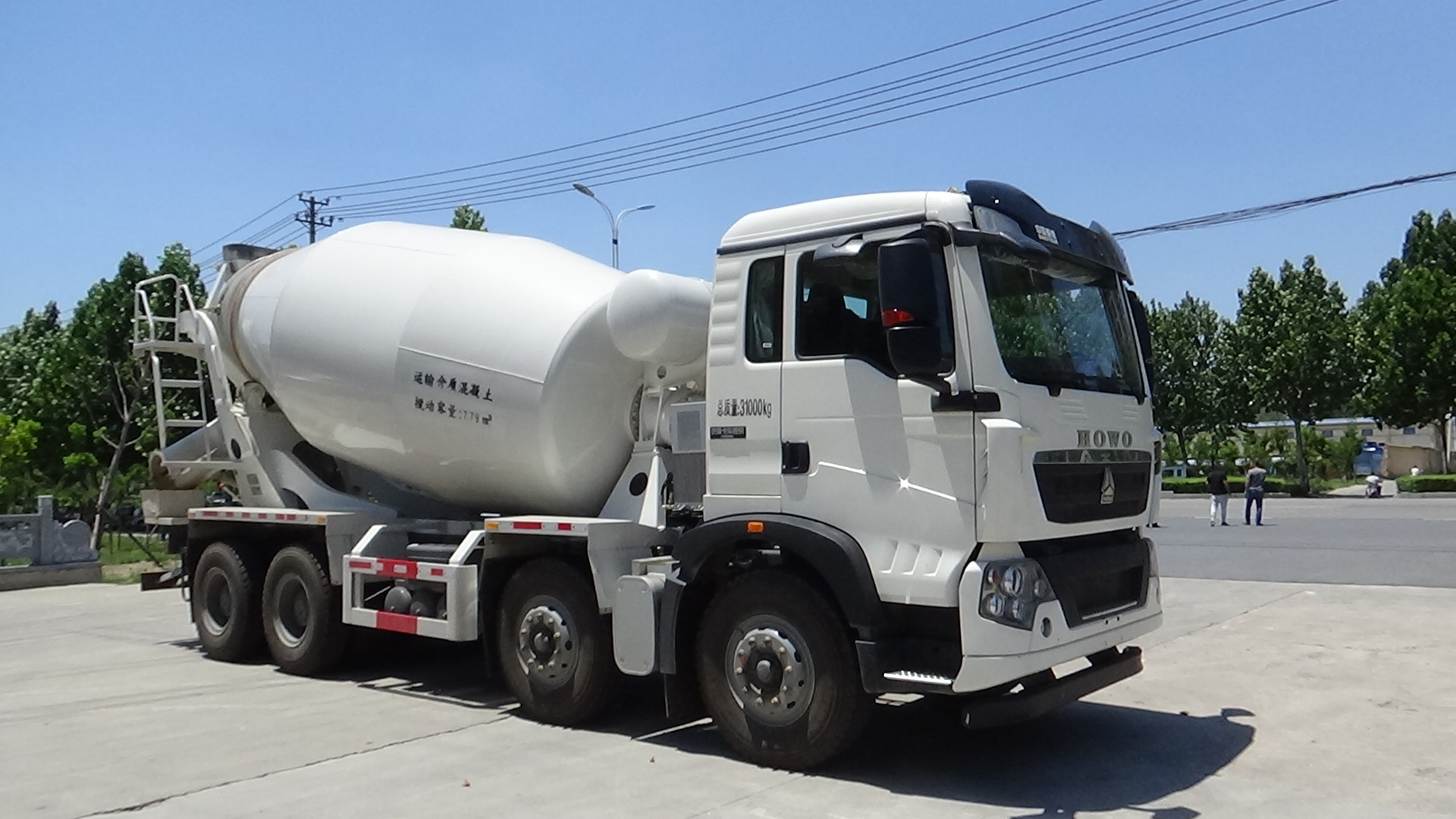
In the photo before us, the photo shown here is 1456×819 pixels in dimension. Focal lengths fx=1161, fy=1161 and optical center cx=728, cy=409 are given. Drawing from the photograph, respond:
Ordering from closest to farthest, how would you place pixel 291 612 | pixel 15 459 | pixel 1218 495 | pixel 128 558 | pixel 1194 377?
pixel 291 612
pixel 128 558
pixel 1218 495
pixel 15 459
pixel 1194 377

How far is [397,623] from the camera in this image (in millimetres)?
8773

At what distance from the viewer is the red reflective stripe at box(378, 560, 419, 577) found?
8.75m

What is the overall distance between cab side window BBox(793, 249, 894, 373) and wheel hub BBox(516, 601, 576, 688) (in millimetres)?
2581

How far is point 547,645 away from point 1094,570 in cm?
359

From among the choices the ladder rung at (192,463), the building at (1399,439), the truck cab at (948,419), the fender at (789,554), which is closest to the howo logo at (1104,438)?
the truck cab at (948,419)

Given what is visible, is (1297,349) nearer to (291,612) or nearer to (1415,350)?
(1415,350)

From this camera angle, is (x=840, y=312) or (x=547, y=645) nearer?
(x=840, y=312)

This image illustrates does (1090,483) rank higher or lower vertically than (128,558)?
higher

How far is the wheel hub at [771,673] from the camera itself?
20.6ft

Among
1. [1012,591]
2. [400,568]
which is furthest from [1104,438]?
[400,568]

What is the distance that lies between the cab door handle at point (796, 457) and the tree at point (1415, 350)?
44.4 m

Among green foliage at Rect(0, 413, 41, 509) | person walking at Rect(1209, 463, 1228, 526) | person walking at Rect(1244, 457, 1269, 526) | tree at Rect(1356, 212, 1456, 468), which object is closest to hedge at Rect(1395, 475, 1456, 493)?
tree at Rect(1356, 212, 1456, 468)

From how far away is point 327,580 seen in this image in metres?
9.69

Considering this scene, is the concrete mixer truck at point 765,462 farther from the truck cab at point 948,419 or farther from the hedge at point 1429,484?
the hedge at point 1429,484
